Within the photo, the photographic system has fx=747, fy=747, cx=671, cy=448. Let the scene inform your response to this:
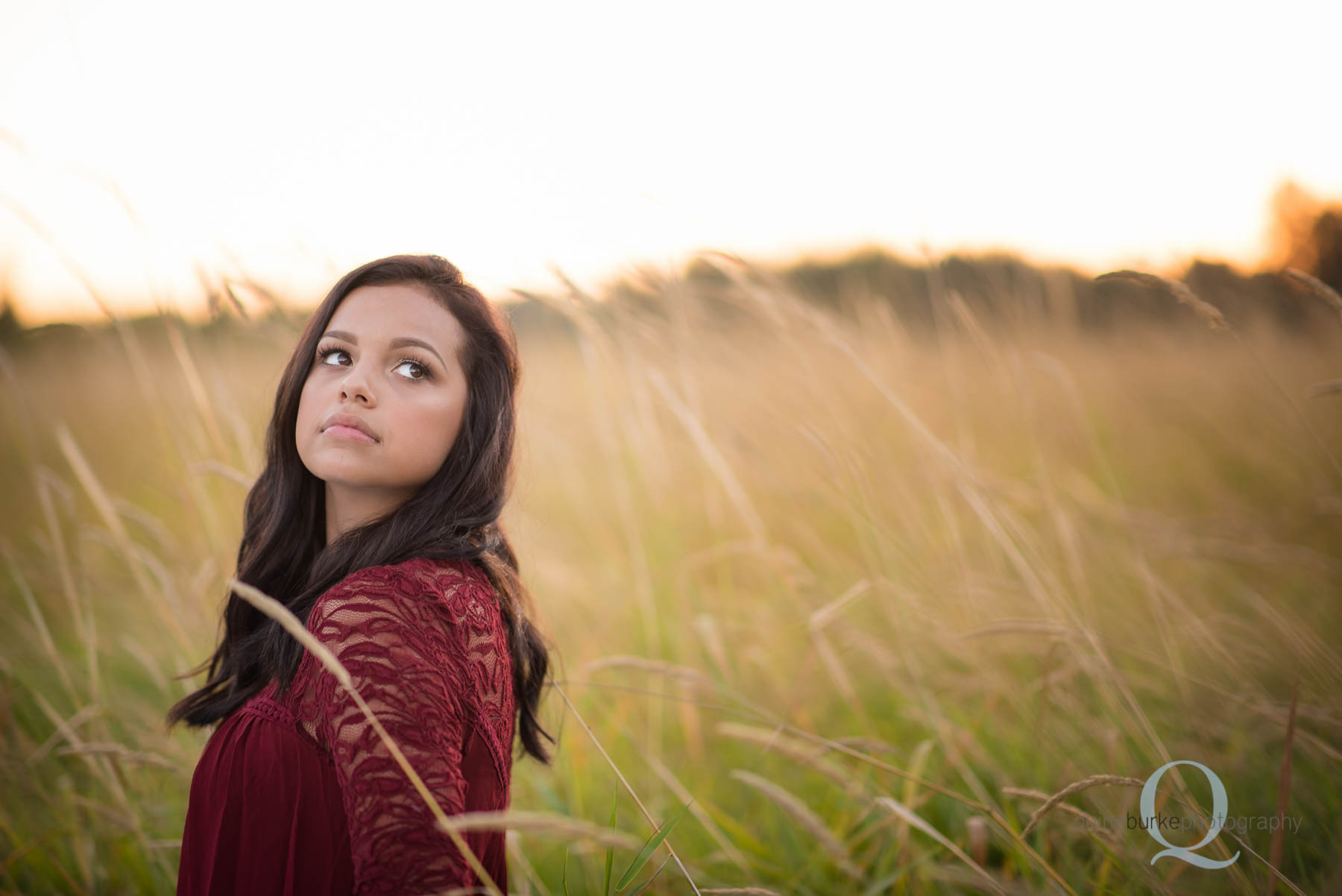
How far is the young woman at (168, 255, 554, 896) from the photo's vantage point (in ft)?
3.13

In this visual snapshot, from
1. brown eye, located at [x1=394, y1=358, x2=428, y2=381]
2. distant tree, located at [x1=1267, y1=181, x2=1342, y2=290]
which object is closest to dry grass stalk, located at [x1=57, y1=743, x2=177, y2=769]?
brown eye, located at [x1=394, y1=358, x2=428, y2=381]

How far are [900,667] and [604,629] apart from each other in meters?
1.17

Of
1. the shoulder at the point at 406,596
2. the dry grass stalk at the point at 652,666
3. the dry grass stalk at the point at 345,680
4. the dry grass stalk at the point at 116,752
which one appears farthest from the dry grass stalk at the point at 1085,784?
the dry grass stalk at the point at 116,752

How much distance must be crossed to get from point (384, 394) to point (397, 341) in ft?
0.34

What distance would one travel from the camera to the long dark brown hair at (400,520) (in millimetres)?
1265

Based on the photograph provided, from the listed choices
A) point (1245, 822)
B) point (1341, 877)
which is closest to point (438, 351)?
point (1341, 877)

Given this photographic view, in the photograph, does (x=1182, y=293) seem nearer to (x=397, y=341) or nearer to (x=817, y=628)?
(x=817, y=628)

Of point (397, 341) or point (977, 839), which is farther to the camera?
point (977, 839)

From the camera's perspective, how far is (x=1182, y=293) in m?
1.28

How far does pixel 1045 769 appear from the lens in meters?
1.92

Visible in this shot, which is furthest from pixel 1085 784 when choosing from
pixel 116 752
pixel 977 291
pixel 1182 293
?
pixel 977 291

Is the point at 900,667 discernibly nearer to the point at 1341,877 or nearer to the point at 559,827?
the point at 1341,877

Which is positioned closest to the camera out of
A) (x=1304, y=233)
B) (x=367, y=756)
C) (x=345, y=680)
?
(x=345, y=680)

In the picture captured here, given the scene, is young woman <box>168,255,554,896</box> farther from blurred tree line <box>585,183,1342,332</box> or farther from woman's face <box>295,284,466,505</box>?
blurred tree line <box>585,183,1342,332</box>
